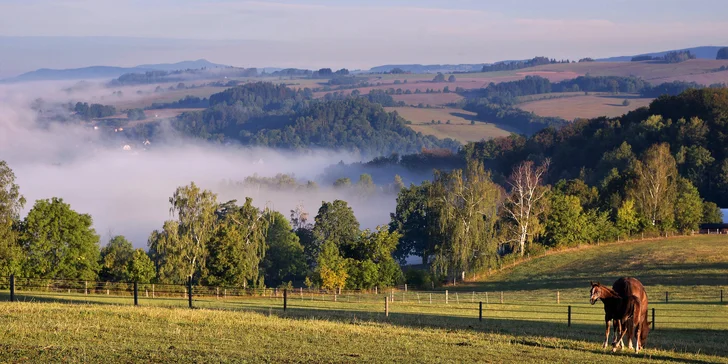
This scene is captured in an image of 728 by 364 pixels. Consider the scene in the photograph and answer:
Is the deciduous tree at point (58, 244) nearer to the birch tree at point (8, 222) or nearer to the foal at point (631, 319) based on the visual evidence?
the birch tree at point (8, 222)

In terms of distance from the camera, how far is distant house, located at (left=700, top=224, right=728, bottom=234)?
306ft

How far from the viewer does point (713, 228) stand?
96562mm

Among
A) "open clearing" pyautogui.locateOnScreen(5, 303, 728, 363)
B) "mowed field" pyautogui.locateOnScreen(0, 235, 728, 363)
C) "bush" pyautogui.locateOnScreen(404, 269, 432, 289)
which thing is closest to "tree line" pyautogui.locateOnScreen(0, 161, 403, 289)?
"bush" pyautogui.locateOnScreen(404, 269, 432, 289)

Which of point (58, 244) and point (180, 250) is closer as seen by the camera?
point (58, 244)

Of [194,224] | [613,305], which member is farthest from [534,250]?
[613,305]

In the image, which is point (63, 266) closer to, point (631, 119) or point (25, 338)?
point (25, 338)

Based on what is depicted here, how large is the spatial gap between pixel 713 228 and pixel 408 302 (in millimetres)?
59903

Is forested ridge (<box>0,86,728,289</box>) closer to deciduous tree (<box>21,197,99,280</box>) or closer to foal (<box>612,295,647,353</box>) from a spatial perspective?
deciduous tree (<box>21,197,99,280</box>)

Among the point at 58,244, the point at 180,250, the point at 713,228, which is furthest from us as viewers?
the point at 713,228

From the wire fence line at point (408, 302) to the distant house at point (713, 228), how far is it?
1582 inches

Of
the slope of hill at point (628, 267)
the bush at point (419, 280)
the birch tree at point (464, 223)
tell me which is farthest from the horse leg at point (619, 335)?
the birch tree at point (464, 223)

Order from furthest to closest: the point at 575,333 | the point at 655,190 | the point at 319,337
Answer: the point at 655,190, the point at 575,333, the point at 319,337

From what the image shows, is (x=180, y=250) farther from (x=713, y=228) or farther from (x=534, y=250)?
(x=713, y=228)

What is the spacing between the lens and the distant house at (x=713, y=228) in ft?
306
